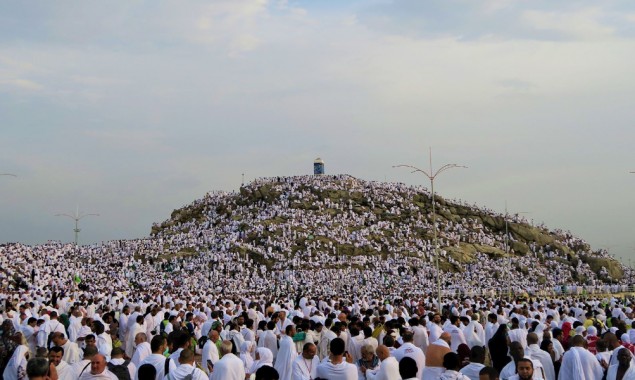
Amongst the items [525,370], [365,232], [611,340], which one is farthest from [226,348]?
[365,232]

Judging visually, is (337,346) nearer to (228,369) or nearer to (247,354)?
(228,369)

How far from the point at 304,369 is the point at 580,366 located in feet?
13.3

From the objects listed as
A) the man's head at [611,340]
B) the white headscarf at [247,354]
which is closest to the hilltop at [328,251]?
the white headscarf at [247,354]

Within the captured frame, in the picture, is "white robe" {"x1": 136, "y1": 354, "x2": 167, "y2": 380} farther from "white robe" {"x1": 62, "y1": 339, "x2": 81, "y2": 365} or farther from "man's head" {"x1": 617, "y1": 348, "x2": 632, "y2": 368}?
"man's head" {"x1": 617, "y1": 348, "x2": 632, "y2": 368}

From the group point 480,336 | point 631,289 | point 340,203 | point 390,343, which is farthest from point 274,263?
point 390,343

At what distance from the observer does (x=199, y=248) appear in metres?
79.2

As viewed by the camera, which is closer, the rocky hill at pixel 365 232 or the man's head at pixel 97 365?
the man's head at pixel 97 365

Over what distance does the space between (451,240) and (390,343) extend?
73.9m

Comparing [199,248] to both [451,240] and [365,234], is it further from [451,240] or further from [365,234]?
[451,240]

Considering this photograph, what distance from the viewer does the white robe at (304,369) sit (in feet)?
32.3

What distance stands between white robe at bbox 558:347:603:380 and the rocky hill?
199 ft

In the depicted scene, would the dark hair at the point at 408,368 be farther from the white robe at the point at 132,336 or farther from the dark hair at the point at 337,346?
the white robe at the point at 132,336

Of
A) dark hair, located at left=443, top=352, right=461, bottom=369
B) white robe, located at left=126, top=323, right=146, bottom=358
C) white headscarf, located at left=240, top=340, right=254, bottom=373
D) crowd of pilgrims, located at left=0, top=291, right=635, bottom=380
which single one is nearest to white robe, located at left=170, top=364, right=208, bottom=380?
crowd of pilgrims, located at left=0, top=291, right=635, bottom=380

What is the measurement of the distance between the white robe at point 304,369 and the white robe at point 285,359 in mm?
2134
